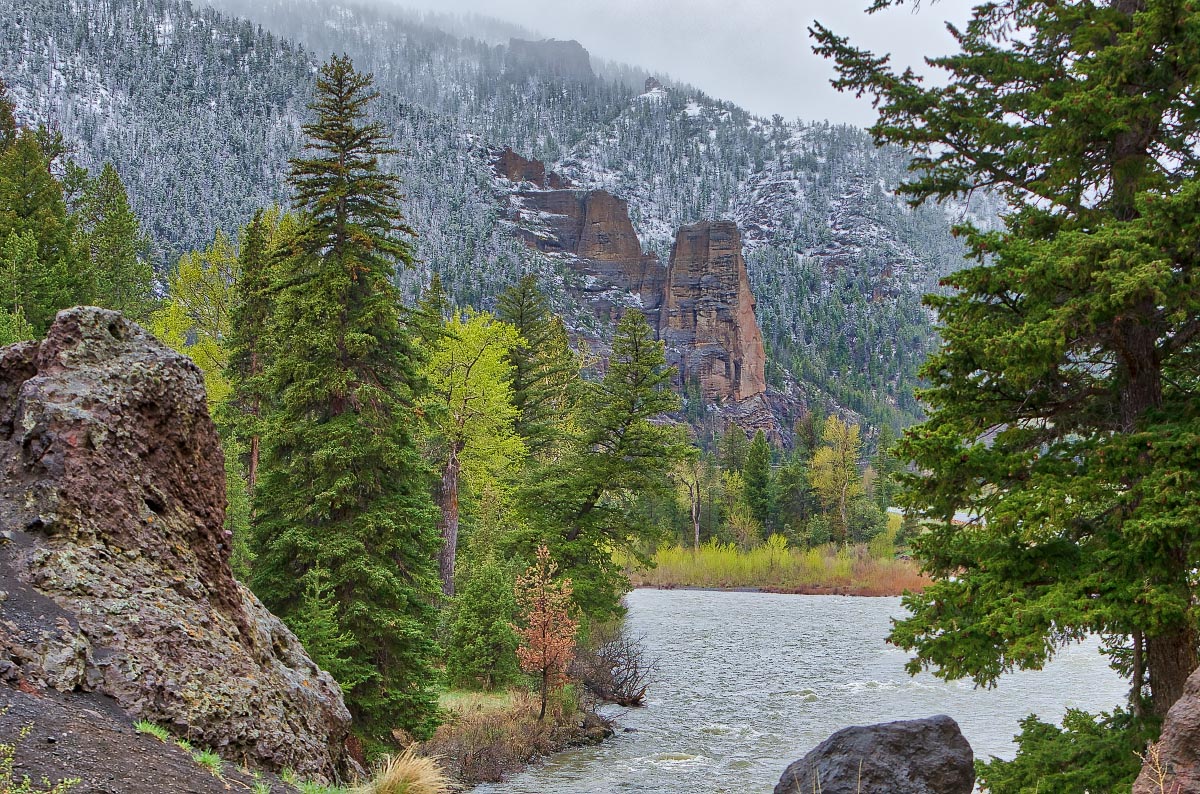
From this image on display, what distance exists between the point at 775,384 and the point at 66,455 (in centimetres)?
19778

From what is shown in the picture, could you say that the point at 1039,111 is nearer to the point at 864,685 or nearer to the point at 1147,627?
the point at 1147,627

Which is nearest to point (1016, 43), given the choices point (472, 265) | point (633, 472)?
point (633, 472)

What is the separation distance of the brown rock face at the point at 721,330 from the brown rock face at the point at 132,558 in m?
176

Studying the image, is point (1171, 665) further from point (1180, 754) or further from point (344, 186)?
point (344, 186)

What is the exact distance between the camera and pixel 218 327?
97.8 feet

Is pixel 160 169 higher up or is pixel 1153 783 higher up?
pixel 160 169

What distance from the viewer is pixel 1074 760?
26.0 ft

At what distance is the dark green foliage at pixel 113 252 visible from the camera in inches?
1218

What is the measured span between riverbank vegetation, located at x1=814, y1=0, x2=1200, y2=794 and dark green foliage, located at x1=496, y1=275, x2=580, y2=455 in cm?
2517

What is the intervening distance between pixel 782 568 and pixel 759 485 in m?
14.0

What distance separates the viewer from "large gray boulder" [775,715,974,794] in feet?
36.2

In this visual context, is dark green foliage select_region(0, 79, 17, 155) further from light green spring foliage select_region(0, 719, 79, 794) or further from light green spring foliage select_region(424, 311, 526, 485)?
light green spring foliage select_region(0, 719, 79, 794)

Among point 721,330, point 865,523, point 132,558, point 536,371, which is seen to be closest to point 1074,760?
point 132,558

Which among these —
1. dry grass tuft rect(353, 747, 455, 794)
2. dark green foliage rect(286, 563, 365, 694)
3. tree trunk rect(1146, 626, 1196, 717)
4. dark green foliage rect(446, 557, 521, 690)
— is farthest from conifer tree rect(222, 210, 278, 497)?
tree trunk rect(1146, 626, 1196, 717)
